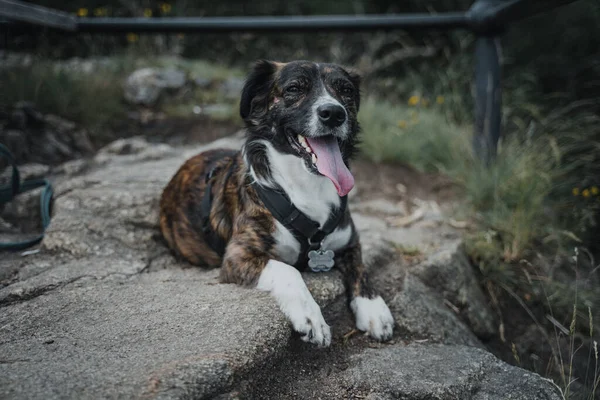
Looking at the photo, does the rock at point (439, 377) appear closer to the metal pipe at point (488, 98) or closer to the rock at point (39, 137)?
the metal pipe at point (488, 98)

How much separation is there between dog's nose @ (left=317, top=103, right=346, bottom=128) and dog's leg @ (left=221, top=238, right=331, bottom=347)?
0.81 metres

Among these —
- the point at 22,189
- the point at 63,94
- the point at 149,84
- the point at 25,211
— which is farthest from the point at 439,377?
the point at 149,84

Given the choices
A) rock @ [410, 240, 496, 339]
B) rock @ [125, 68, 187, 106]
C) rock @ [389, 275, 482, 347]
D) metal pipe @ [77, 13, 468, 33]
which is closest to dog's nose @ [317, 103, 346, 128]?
rock @ [389, 275, 482, 347]

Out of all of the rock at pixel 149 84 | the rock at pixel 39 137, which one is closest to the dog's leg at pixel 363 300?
the rock at pixel 39 137

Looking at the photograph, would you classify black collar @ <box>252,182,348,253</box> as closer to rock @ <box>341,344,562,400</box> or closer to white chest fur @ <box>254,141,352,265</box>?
white chest fur @ <box>254,141,352,265</box>

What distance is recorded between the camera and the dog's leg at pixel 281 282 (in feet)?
8.13

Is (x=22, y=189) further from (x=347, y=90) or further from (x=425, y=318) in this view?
(x=425, y=318)

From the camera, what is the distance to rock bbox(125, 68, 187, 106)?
21.9ft

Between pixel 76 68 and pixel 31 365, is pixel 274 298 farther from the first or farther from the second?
pixel 76 68

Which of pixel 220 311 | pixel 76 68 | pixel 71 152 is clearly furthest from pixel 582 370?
pixel 76 68

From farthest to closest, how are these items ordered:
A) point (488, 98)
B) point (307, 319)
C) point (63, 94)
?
1. point (63, 94)
2. point (488, 98)
3. point (307, 319)

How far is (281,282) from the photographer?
103 inches

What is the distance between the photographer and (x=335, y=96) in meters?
3.01

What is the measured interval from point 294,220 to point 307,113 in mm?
607
